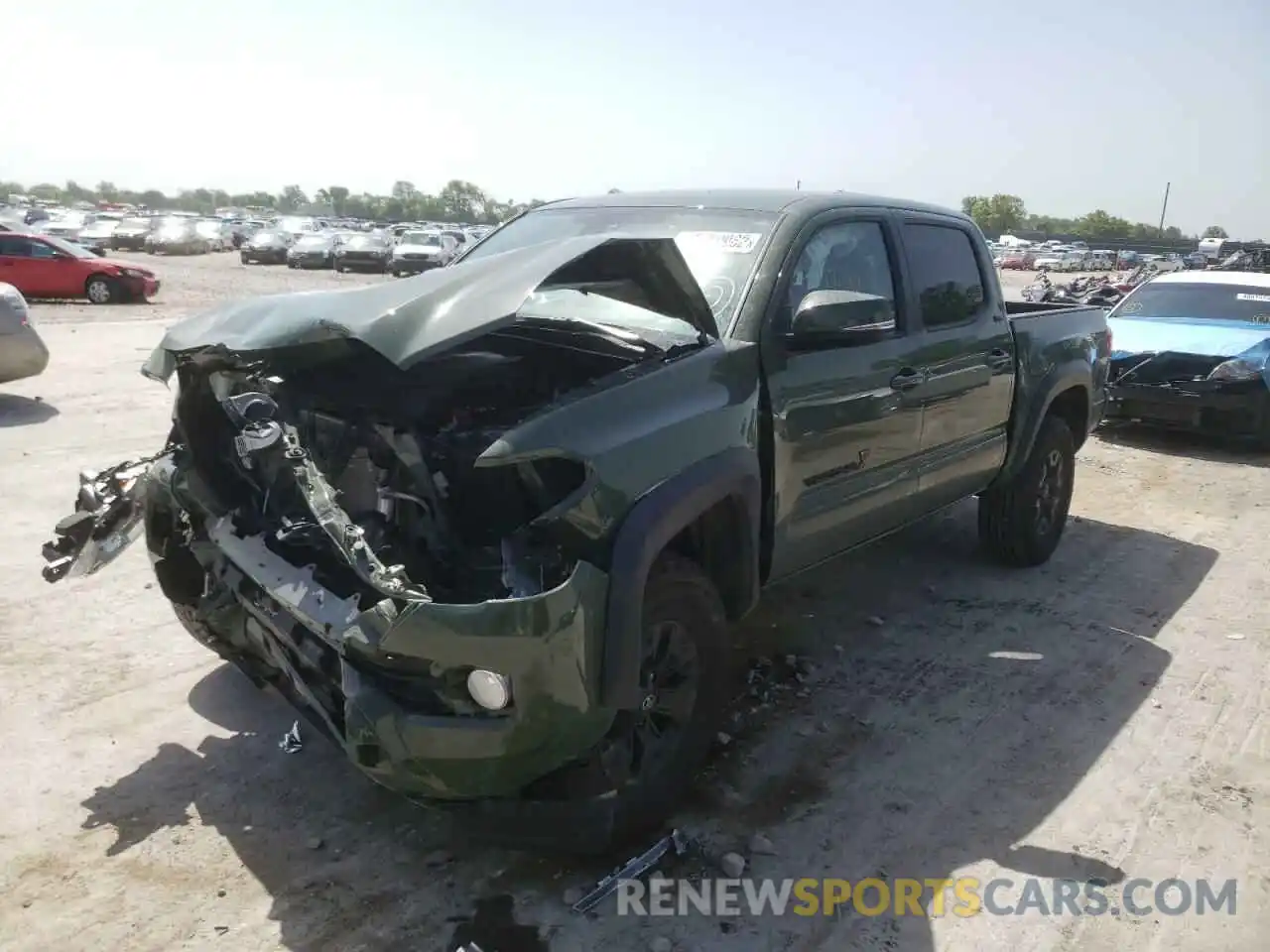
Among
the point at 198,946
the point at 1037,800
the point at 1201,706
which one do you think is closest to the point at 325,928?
the point at 198,946

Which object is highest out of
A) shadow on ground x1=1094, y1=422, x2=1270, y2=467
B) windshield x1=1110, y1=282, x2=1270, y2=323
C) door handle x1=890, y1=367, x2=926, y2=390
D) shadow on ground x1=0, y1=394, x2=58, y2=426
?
windshield x1=1110, y1=282, x2=1270, y2=323

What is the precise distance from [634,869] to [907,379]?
2.37m

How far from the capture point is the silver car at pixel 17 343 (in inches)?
336

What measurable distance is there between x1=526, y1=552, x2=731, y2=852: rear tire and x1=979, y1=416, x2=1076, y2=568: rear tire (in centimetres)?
312

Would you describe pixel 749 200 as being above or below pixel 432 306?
above

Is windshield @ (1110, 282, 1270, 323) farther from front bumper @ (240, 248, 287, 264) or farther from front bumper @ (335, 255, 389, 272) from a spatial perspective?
front bumper @ (240, 248, 287, 264)

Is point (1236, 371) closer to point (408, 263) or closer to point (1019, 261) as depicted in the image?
point (408, 263)

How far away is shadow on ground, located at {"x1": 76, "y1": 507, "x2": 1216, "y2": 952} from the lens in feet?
9.53

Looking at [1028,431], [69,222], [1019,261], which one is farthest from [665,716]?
[1019,261]

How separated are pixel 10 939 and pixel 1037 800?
325 centimetres

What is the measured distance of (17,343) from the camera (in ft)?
28.2

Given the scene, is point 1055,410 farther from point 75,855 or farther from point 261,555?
point 75,855

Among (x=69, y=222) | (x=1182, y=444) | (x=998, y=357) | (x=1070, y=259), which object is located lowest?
(x=1182, y=444)

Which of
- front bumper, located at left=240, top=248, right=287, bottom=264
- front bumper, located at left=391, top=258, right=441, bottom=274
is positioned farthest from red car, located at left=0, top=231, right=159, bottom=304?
front bumper, located at left=240, top=248, right=287, bottom=264
